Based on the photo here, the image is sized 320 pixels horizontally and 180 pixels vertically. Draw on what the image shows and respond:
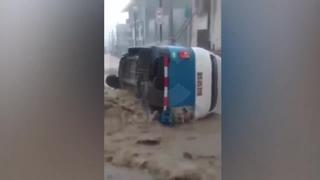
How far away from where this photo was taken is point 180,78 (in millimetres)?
1031

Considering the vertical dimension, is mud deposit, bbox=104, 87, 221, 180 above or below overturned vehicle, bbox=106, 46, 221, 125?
below

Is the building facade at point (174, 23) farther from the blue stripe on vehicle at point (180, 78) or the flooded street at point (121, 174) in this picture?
the flooded street at point (121, 174)

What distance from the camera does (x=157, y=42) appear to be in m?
1.03

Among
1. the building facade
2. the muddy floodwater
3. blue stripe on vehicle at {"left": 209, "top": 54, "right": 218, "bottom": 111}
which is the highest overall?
the building facade

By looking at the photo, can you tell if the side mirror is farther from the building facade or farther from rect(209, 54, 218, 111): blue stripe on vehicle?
rect(209, 54, 218, 111): blue stripe on vehicle

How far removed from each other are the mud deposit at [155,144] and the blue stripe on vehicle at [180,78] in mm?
77

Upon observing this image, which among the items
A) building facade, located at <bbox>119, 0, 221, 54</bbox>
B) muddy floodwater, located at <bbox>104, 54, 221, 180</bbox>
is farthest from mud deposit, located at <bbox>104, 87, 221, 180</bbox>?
building facade, located at <bbox>119, 0, 221, 54</bbox>

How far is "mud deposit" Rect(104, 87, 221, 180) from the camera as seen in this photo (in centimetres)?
101

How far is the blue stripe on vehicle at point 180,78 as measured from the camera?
1029 millimetres

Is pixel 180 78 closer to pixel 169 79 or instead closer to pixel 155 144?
pixel 169 79

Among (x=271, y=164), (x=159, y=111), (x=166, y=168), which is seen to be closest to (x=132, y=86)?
(x=159, y=111)

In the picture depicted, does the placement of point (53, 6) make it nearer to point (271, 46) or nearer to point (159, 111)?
point (159, 111)

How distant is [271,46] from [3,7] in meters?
0.74

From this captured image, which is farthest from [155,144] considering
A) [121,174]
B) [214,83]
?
[214,83]
